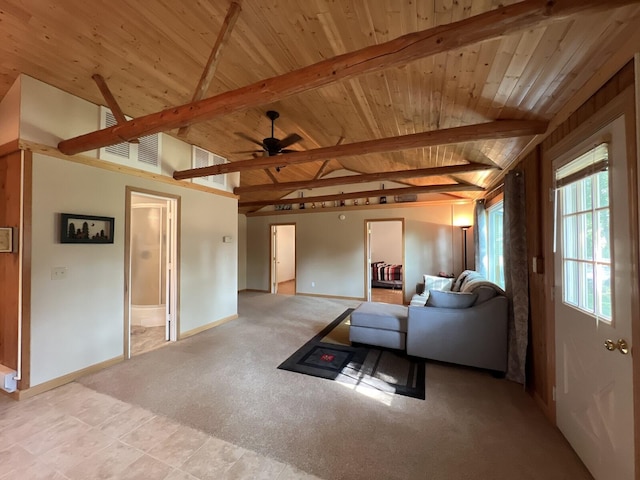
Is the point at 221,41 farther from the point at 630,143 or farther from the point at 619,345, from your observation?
the point at 619,345

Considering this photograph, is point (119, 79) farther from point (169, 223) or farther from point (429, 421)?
point (429, 421)

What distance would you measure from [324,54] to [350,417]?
3066 millimetres

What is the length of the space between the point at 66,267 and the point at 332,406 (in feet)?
9.97

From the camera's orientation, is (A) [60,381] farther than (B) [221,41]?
Yes

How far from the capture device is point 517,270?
2.55m

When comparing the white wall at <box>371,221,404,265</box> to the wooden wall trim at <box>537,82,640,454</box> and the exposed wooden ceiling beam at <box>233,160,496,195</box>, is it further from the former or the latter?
the wooden wall trim at <box>537,82,640,454</box>

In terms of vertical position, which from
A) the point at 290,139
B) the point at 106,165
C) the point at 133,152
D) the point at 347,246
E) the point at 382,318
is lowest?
the point at 382,318

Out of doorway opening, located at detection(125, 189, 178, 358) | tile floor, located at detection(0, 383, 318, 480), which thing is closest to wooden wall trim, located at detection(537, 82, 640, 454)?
tile floor, located at detection(0, 383, 318, 480)

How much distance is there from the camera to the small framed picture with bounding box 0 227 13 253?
241cm

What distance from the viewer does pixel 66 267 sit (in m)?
2.70

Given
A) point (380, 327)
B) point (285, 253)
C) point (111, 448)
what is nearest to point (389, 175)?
point (380, 327)

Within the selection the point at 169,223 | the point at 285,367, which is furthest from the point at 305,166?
the point at 285,367

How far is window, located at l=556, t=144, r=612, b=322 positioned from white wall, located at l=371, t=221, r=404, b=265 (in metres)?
7.80

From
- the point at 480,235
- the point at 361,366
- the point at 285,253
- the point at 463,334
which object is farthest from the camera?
the point at 285,253
